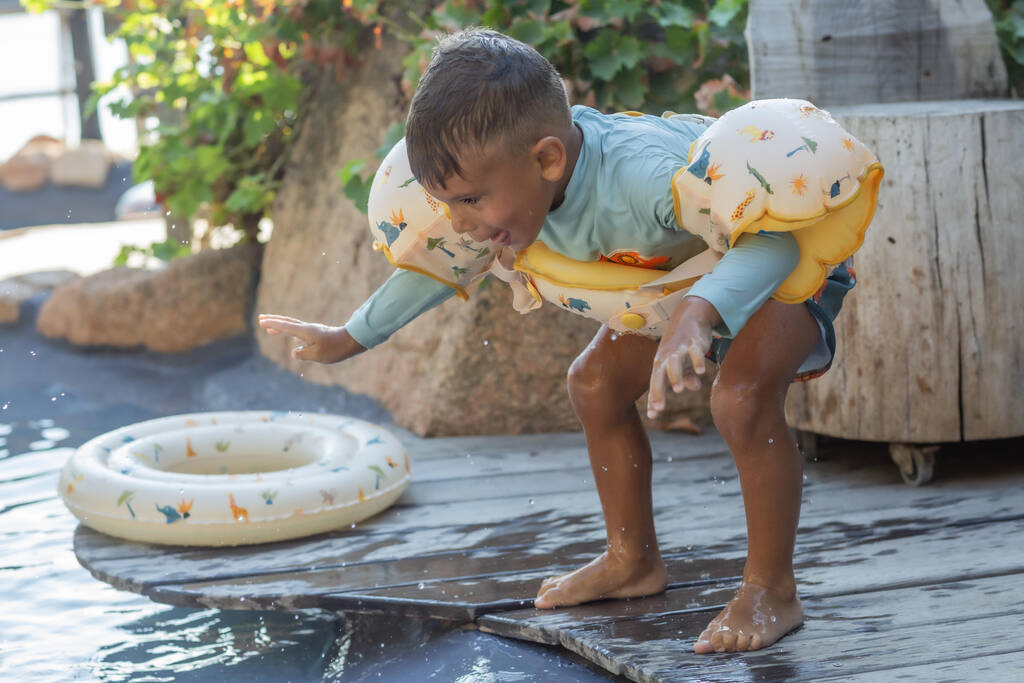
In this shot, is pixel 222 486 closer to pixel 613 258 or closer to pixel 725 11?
pixel 613 258

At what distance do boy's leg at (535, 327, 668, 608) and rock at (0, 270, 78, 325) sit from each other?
140 inches

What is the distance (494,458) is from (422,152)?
1.75 meters

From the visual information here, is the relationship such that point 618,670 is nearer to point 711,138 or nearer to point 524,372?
point 711,138

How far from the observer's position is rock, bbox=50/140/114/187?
9781mm

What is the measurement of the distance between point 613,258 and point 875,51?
1.52 metres

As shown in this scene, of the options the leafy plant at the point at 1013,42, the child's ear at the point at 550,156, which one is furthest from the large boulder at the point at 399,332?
the child's ear at the point at 550,156

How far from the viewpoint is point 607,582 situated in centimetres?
226

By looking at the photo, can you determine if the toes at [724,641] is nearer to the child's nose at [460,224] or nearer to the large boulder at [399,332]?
the child's nose at [460,224]

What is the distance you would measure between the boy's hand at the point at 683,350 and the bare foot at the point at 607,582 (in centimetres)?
70

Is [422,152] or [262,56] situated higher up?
[262,56]

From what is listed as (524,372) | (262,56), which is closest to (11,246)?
(262,56)

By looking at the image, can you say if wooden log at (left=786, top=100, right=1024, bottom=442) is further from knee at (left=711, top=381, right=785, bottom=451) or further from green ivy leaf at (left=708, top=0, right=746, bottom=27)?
knee at (left=711, top=381, right=785, bottom=451)

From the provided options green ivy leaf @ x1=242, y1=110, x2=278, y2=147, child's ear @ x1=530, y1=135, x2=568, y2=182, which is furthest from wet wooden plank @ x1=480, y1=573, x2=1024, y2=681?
green ivy leaf @ x1=242, y1=110, x2=278, y2=147

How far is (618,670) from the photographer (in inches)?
77.2
